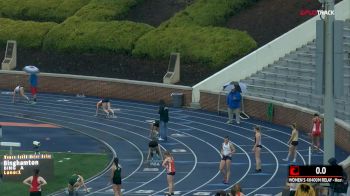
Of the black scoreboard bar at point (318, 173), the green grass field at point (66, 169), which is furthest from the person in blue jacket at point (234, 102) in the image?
the black scoreboard bar at point (318, 173)

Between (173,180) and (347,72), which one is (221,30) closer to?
(347,72)

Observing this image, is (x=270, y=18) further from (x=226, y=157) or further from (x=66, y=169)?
(x=226, y=157)

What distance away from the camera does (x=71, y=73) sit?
184 ft

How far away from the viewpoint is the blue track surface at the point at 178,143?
108 feet

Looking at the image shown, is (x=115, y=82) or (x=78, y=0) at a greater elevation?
(x=78, y=0)

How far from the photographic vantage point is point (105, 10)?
61.2 meters

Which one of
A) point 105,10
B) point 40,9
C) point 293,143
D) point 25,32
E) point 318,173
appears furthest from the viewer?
point 40,9

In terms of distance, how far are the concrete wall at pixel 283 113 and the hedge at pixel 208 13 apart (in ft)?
27.5

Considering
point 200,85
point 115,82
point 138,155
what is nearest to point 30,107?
point 115,82

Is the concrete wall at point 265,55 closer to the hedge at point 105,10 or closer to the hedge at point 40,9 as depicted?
the hedge at point 105,10

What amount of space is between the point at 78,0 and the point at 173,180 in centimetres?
3224

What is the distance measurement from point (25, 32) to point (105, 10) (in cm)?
463

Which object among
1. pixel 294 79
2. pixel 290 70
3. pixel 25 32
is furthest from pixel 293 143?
pixel 25 32

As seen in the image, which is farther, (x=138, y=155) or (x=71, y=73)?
(x=71, y=73)
